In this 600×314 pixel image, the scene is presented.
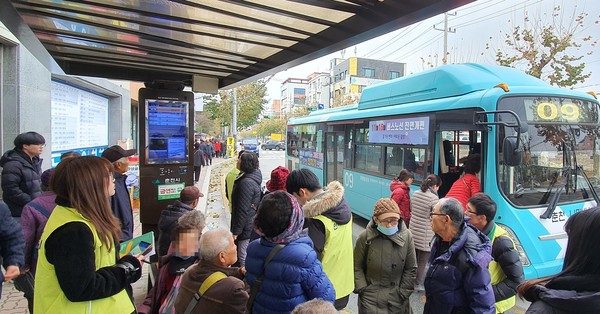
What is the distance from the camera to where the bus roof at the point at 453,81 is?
6.14m

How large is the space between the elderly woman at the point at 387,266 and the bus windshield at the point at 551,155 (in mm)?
2657

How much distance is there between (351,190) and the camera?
9258 millimetres

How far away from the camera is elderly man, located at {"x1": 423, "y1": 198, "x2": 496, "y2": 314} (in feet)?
7.96

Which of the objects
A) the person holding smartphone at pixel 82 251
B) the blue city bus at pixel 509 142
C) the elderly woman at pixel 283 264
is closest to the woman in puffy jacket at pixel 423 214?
the blue city bus at pixel 509 142

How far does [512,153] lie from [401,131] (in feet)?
8.99

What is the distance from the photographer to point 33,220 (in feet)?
9.87

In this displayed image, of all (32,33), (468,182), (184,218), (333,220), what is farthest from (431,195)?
(32,33)

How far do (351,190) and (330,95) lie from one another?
53.1m

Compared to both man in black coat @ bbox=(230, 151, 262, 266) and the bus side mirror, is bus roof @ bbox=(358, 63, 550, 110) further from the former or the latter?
man in black coat @ bbox=(230, 151, 262, 266)

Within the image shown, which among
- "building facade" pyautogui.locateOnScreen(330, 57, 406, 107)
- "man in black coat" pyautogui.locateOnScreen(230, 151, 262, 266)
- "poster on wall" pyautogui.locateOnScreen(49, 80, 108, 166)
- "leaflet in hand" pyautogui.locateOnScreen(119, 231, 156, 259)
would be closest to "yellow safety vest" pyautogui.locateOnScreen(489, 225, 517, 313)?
"man in black coat" pyautogui.locateOnScreen(230, 151, 262, 266)

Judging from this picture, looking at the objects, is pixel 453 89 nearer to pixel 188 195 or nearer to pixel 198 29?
pixel 198 29

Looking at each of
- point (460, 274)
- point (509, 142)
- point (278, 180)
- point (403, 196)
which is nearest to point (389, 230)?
point (460, 274)

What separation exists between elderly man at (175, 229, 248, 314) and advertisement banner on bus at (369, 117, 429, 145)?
5.15 m

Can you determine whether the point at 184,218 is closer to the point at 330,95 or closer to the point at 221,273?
the point at 221,273
